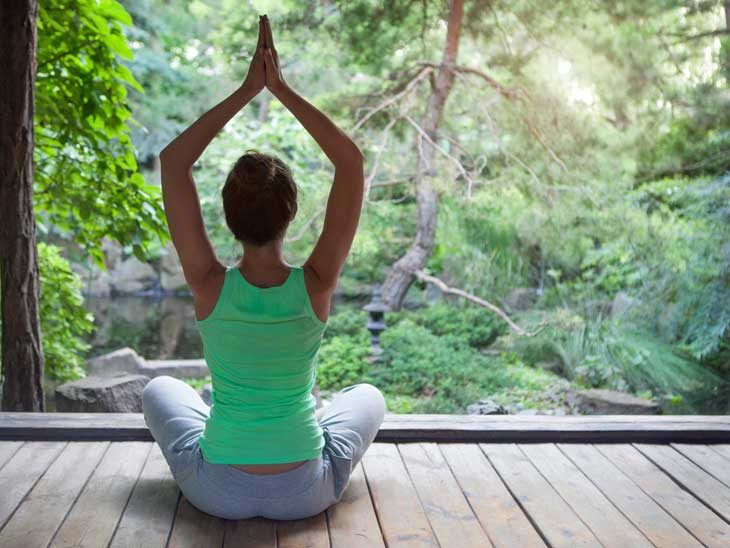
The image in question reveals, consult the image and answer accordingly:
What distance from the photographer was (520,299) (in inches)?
248

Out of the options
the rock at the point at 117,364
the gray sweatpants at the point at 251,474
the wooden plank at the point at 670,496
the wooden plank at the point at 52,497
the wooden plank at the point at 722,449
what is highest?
the gray sweatpants at the point at 251,474

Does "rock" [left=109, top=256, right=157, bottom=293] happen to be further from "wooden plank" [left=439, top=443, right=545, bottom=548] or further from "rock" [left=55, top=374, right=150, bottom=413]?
"wooden plank" [left=439, top=443, right=545, bottom=548]

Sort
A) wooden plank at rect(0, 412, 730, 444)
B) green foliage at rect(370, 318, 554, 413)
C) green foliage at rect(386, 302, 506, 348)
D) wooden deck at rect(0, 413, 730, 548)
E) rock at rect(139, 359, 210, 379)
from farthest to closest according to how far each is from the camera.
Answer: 1. green foliage at rect(386, 302, 506, 348)
2. rock at rect(139, 359, 210, 379)
3. green foliage at rect(370, 318, 554, 413)
4. wooden plank at rect(0, 412, 730, 444)
5. wooden deck at rect(0, 413, 730, 548)

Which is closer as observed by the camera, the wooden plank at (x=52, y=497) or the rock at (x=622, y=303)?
the wooden plank at (x=52, y=497)

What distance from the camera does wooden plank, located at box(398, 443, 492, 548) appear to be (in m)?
1.60

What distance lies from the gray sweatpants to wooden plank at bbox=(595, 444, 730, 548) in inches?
26.8

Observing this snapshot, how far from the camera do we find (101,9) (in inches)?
104

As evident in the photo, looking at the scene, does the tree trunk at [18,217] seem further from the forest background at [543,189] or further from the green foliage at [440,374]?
the green foliage at [440,374]

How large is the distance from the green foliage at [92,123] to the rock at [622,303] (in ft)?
11.1

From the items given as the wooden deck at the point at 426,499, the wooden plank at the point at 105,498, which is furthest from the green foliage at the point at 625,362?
the wooden plank at the point at 105,498

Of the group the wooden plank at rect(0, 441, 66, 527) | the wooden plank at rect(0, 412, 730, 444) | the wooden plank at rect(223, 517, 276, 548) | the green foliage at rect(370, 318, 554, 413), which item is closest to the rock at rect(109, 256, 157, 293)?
the green foliage at rect(370, 318, 554, 413)

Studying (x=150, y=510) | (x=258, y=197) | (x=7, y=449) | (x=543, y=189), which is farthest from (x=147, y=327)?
(x=258, y=197)

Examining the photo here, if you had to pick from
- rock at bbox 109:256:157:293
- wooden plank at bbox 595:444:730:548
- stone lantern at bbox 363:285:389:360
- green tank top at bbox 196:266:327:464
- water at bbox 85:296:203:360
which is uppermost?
green tank top at bbox 196:266:327:464

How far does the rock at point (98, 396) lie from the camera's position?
299cm
